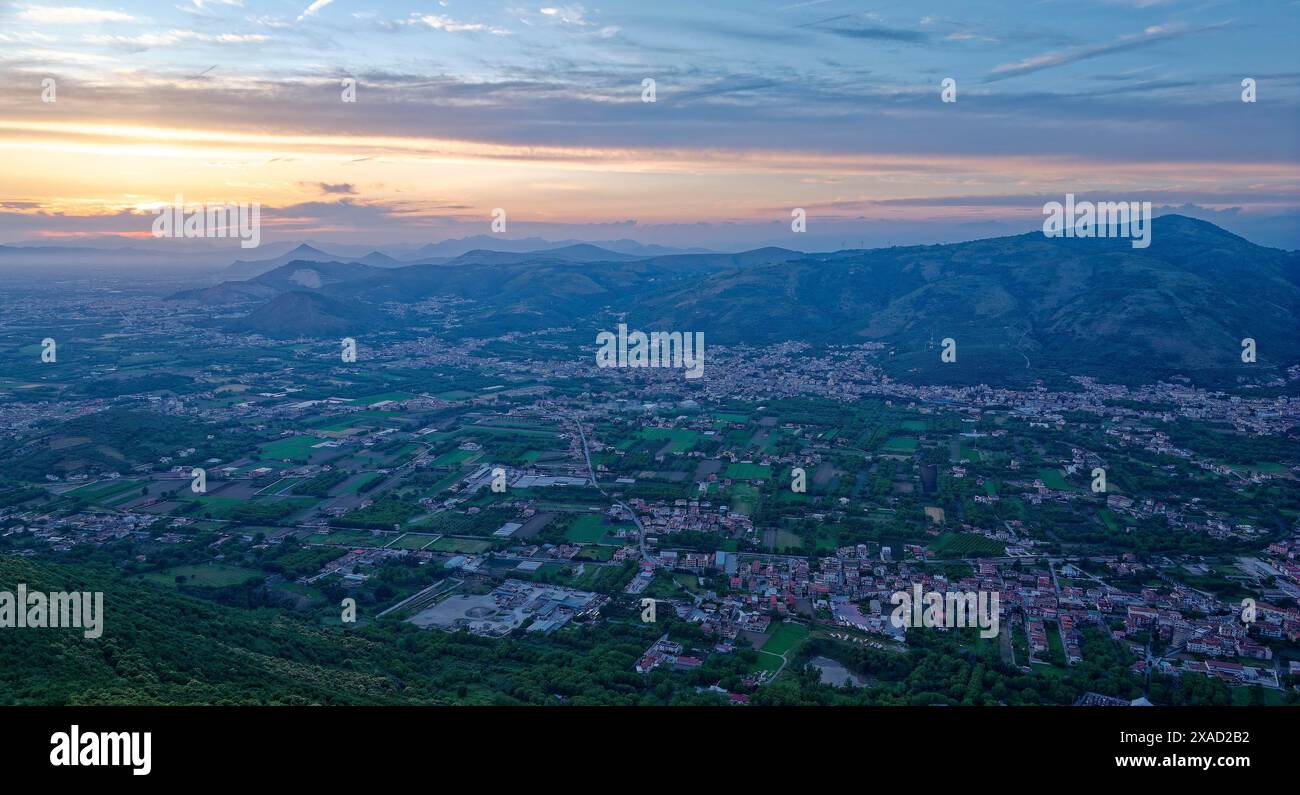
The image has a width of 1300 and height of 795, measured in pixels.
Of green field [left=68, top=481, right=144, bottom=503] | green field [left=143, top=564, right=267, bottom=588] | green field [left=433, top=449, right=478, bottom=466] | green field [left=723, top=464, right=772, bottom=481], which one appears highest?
green field [left=433, top=449, right=478, bottom=466]

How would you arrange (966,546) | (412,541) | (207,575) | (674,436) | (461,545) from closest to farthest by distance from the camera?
1. (207,575)
2. (966,546)
3. (461,545)
4. (412,541)
5. (674,436)

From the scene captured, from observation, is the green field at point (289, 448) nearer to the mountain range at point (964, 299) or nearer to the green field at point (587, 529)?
the green field at point (587, 529)

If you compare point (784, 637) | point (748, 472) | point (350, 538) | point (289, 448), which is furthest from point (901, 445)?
point (289, 448)

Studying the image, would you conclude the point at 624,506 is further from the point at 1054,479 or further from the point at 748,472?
the point at 1054,479

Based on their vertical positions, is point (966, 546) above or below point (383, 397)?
below

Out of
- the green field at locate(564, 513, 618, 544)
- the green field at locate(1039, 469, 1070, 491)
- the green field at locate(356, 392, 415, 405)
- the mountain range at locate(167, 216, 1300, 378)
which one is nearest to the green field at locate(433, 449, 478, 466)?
the green field at locate(564, 513, 618, 544)

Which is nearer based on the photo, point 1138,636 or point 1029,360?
point 1138,636

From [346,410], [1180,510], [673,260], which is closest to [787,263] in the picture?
[673,260]

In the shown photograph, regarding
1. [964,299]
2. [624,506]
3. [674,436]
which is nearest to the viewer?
[624,506]

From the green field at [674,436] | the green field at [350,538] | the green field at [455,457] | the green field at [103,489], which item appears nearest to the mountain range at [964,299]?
the green field at [674,436]

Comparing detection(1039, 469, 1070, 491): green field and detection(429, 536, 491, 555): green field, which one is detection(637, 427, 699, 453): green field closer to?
detection(429, 536, 491, 555): green field
